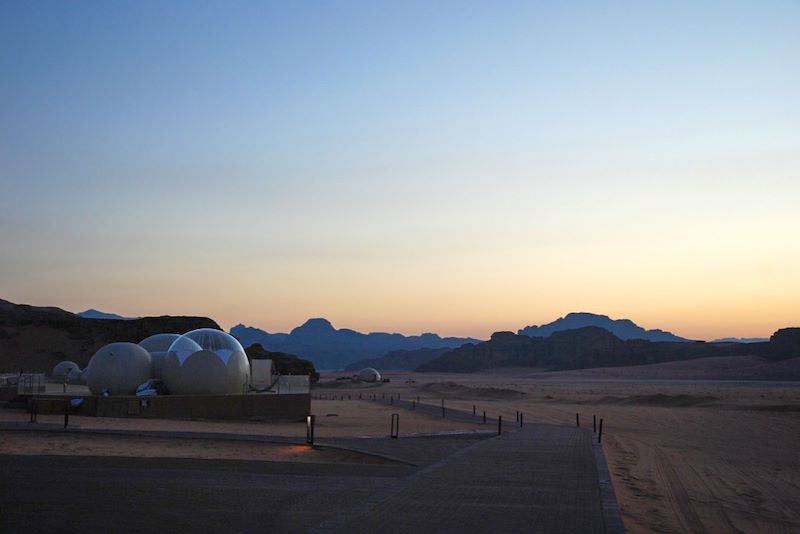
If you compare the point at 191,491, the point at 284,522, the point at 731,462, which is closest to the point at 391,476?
the point at 191,491

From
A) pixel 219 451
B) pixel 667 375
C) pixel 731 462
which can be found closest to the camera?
pixel 219 451

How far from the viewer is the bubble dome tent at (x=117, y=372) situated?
116 feet

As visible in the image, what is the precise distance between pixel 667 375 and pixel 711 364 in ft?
54.3

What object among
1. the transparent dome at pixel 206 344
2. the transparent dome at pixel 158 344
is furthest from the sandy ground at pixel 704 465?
the transparent dome at pixel 158 344

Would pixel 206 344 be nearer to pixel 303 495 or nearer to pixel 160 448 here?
pixel 160 448

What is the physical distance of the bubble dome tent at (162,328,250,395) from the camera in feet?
111

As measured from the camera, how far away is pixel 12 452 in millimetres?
17500

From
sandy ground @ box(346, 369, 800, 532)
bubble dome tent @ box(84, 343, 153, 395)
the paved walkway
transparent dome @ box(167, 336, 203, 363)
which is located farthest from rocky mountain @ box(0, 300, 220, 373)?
the paved walkway

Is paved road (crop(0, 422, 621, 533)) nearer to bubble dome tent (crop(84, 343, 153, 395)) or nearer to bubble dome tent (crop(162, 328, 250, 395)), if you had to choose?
bubble dome tent (crop(162, 328, 250, 395))

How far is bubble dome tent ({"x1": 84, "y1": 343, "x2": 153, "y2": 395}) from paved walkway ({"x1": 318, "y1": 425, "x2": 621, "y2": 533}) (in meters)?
22.0

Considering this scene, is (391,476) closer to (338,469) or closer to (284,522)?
(338,469)

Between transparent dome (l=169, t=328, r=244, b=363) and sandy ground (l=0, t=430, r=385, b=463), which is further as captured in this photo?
transparent dome (l=169, t=328, r=244, b=363)

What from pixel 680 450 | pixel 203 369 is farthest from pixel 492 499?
pixel 203 369

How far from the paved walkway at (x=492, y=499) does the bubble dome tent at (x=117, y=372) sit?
2196cm
